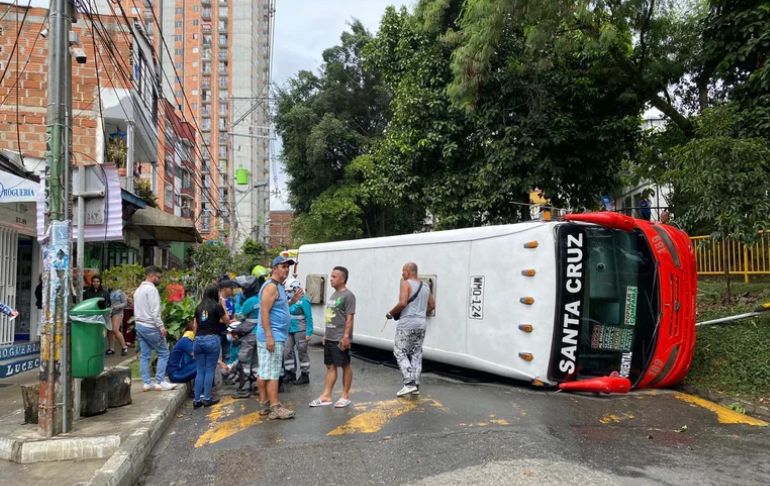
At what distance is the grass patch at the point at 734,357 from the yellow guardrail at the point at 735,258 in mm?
1893

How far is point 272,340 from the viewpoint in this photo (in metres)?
6.34

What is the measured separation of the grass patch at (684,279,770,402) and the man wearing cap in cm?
524

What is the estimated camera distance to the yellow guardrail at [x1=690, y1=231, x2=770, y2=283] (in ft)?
39.6

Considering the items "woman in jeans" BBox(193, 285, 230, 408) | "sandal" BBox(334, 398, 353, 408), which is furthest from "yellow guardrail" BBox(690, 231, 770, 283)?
"woman in jeans" BBox(193, 285, 230, 408)

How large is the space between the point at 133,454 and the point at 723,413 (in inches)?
238

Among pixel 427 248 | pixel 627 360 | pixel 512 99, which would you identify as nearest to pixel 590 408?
pixel 627 360

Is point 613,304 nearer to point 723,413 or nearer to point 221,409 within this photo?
point 723,413

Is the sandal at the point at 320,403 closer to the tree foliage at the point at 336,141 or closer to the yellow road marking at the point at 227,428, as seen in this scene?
the yellow road marking at the point at 227,428

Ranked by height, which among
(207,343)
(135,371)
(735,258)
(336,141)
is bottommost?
(135,371)

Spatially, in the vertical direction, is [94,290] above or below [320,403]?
above

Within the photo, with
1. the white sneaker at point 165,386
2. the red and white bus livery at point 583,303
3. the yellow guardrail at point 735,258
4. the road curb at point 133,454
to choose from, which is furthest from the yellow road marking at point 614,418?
the yellow guardrail at point 735,258

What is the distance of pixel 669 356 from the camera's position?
25.1ft

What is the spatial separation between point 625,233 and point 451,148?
7.33 m

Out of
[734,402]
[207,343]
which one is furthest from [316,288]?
[734,402]
